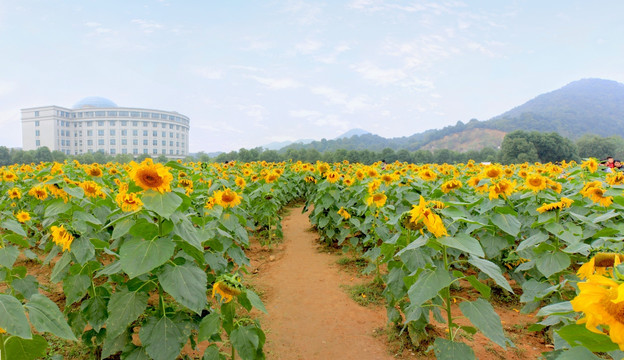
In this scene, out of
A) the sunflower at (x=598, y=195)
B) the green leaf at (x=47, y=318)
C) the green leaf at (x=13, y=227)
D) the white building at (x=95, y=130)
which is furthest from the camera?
the white building at (x=95, y=130)

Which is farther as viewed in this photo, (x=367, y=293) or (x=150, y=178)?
(x=367, y=293)

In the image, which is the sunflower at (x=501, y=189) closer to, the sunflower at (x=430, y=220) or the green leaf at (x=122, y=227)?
the sunflower at (x=430, y=220)

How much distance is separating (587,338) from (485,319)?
83cm

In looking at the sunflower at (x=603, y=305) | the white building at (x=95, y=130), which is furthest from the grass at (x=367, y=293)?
the white building at (x=95, y=130)

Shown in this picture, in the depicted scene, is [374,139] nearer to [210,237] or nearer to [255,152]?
[255,152]

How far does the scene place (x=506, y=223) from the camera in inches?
137

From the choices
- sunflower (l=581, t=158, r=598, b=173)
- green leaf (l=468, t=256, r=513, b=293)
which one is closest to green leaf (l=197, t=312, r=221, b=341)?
green leaf (l=468, t=256, r=513, b=293)

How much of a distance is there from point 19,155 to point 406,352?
56988 millimetres

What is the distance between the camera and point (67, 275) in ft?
9.02

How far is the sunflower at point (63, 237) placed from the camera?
246 centimetres

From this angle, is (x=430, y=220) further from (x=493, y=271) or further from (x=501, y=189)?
(x=501, y=189)

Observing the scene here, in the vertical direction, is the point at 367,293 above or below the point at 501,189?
below

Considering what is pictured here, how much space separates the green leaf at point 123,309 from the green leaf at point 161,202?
664 millimetres

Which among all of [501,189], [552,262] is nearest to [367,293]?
[501,189]
